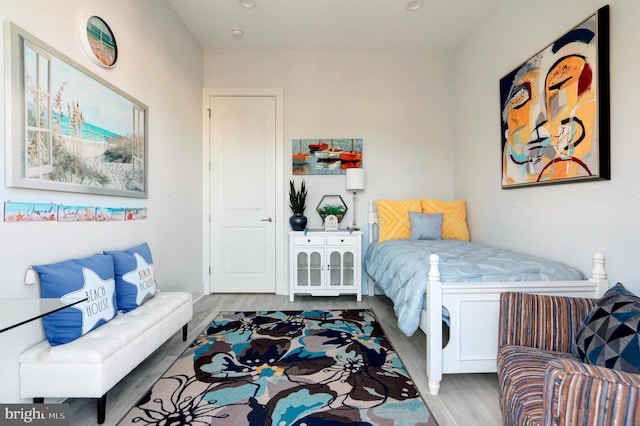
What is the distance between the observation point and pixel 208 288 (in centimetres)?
360

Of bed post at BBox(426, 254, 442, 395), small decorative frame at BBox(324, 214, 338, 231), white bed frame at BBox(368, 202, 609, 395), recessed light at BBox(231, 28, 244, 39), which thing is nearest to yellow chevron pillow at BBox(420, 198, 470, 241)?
small decorative frame at BBox(324, 214, 338, 231)

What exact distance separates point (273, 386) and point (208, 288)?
2.16 m

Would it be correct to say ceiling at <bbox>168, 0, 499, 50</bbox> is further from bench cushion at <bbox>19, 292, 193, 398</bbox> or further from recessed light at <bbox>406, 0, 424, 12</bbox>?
bench cushion at <bbox>19, 292, 193, 398</bbox>

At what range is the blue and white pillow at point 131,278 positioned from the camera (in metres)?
1.83

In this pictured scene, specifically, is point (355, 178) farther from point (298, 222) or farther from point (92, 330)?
point (92, 330)

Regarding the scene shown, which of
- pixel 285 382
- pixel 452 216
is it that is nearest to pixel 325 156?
pixel 452 216

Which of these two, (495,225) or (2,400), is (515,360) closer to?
(495,225)

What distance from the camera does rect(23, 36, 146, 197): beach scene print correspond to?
1438 millimetres

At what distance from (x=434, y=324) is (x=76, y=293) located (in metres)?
1.84

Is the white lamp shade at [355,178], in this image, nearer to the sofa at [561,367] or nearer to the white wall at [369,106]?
the white wall at [369,106]

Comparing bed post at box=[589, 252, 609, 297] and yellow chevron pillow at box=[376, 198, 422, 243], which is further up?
yellow chevron pillow at box=[376, 198, 422, 243]

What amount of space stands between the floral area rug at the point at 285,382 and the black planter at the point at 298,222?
1.16 m

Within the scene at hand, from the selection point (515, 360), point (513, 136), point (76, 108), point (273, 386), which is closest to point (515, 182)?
point (513, 136)

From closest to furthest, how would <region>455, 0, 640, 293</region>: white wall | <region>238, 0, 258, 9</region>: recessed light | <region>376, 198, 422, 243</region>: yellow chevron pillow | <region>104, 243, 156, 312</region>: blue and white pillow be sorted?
<region>455, 0, 640, 293</region>: white wall, <region>104, 243, 156, 312</region>: blue and white pillow, <region>238, 0, 258, 9</region>: recessed light, <region>376, 198, 422, 243</region>: yellow chevron pillow
